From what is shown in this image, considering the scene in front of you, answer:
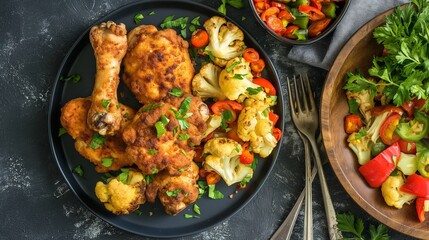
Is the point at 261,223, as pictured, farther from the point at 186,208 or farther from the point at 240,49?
the point at 240,49

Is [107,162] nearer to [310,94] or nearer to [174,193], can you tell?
[174,193]

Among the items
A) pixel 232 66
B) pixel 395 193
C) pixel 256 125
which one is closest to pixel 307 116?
pixel 256 125

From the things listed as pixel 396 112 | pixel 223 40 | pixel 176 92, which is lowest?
pixel 396 112

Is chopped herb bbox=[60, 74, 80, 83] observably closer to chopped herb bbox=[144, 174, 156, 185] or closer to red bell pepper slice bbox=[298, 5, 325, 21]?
chopped herb bbox=[144, 174, 156, 185]

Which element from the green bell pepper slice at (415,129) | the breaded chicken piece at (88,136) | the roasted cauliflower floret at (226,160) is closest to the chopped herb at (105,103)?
the breaded chicken piece at (88,136)

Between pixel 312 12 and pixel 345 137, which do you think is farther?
pixel 345 137

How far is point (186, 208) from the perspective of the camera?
3734 millimetres

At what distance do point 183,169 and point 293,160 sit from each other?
869 millimetres

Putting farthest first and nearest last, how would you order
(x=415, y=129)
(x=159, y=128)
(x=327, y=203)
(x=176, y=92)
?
(x=327, y=203)
(x=415, y=129)
(x=176, y=92)
(x=159, y=128)

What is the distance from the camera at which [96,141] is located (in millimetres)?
3473

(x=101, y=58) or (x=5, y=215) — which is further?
(x=5, y=215)

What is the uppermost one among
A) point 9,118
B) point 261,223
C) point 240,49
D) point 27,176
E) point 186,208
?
point 240,49

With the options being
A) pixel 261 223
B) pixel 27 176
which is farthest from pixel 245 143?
pixel 27 176

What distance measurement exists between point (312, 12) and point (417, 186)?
4.30 ft
